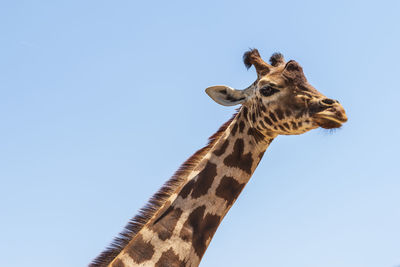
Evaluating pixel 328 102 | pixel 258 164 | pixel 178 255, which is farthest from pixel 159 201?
pixel 328 102

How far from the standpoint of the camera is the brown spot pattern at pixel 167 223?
6.12 metres

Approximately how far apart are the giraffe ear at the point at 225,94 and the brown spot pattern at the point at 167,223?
5.75 feet

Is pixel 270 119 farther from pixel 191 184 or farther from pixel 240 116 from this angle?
pixel 191 184

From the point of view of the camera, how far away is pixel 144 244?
612 centimetres

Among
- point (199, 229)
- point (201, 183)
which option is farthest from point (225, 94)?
point (199, 229)

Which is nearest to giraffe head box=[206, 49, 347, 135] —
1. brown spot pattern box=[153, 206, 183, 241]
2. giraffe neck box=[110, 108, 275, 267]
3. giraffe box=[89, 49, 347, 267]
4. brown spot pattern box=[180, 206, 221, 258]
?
giraffe box=[89, 49, 347, 267]

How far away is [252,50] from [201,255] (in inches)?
130

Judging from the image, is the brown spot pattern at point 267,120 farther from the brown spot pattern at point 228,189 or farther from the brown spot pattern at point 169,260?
the brown spot pattern at point 169,260

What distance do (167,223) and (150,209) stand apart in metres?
0.54

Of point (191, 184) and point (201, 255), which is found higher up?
point (191, 184)

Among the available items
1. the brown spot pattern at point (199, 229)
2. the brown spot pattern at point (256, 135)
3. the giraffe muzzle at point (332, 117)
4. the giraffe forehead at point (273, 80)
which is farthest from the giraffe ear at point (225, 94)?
the brown spot pattern at point (199, 229)

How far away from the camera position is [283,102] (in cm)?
654

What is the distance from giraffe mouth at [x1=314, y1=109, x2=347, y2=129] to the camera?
6043 mm

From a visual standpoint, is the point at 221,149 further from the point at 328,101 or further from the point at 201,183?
the point at 328,101
